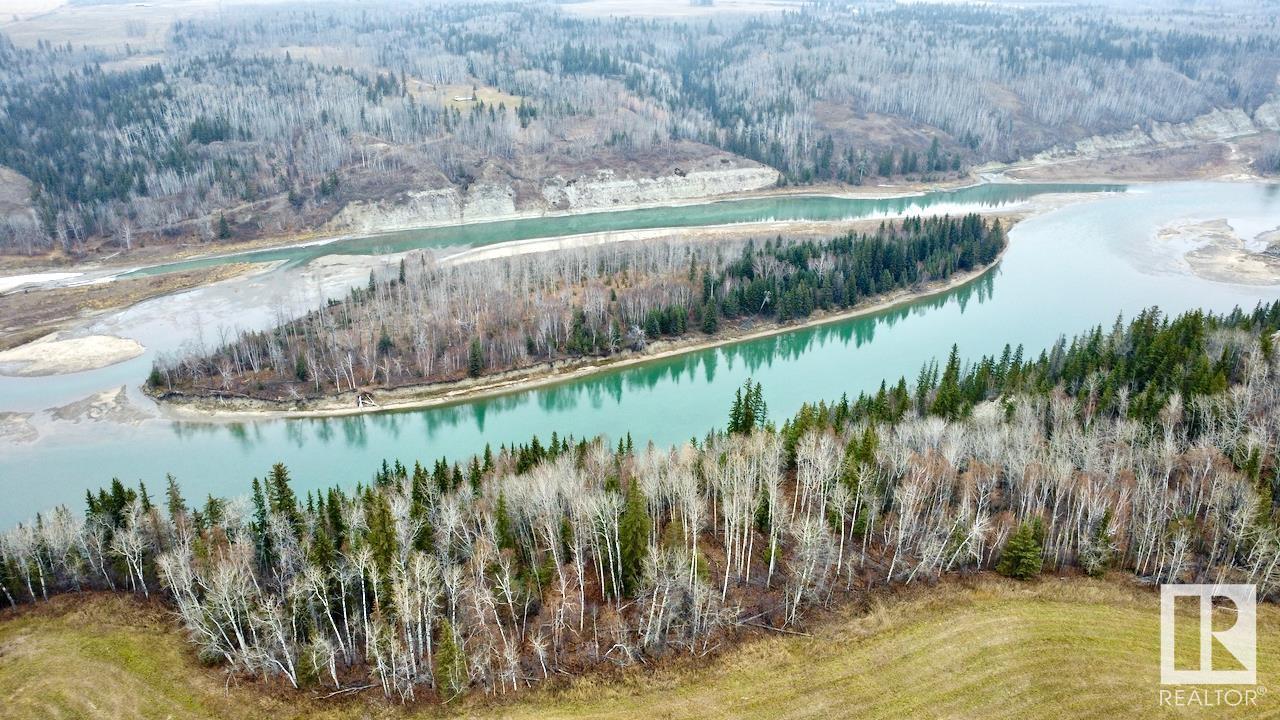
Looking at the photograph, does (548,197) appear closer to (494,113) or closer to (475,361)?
(494,113)

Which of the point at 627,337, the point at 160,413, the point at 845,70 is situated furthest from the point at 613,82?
the point at 160,413

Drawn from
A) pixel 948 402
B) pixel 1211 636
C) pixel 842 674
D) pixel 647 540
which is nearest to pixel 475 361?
pixel 647 540

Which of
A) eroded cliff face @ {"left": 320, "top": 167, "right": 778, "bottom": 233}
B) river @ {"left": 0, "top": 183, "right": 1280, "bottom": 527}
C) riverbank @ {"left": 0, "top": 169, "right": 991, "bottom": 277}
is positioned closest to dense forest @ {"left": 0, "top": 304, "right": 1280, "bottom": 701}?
river @ {"left": 0, "top": 183, "right": 1280, "bottom": 527}

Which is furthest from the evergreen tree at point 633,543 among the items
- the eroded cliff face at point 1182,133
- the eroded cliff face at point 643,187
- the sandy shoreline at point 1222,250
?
the eroded cliff face at point 1182,133

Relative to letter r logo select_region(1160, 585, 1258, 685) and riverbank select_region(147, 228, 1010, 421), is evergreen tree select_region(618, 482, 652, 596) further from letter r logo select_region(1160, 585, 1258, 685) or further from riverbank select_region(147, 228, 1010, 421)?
riverbank select_region(147, 228, 1010, 421)

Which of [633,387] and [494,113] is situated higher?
[494,113]

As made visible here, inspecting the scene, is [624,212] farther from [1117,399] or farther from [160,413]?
[1117,399]
